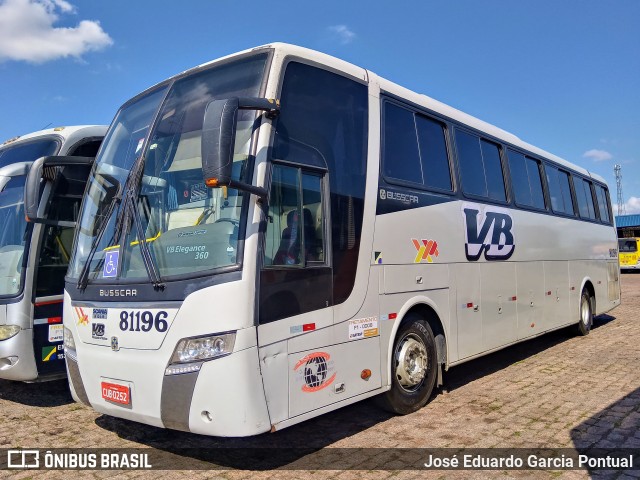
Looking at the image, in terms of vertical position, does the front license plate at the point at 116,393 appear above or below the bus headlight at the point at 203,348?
below

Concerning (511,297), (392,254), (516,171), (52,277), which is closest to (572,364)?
(511,297)

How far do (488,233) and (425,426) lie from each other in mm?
3158

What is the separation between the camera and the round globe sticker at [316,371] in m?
4.38

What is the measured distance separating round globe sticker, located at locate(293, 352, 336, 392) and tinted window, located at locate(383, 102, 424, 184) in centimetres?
217

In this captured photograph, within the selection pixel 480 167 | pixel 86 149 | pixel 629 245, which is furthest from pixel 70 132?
pixel 629 245

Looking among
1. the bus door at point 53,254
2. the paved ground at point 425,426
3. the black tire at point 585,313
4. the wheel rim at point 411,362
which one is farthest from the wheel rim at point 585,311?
the bus door at point 53,254

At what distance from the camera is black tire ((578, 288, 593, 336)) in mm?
11297

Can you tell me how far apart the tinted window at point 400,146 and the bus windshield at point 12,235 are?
4.40 metres

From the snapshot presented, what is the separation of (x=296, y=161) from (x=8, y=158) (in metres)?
4.99

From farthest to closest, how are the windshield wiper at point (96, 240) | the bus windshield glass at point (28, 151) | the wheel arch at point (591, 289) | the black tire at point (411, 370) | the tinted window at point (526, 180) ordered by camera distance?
the wheel arch at point (591, 289), the tinted window at point (526, 180), the bus windshield glass at point (28, 151), the black tire at point (411, 370), the windshield wiper at point (96, 240)

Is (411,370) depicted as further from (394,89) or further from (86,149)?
(86,149)

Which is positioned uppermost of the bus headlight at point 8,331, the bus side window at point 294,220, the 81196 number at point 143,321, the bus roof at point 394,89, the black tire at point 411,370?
the bus roof at point 394,89

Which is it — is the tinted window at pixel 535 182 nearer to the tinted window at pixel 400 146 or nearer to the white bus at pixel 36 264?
the tinted window at pixel 400 146

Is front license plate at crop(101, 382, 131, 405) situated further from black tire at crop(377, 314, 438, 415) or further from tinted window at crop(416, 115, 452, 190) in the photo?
tinted window at crop(416, 115, 452, 190)
